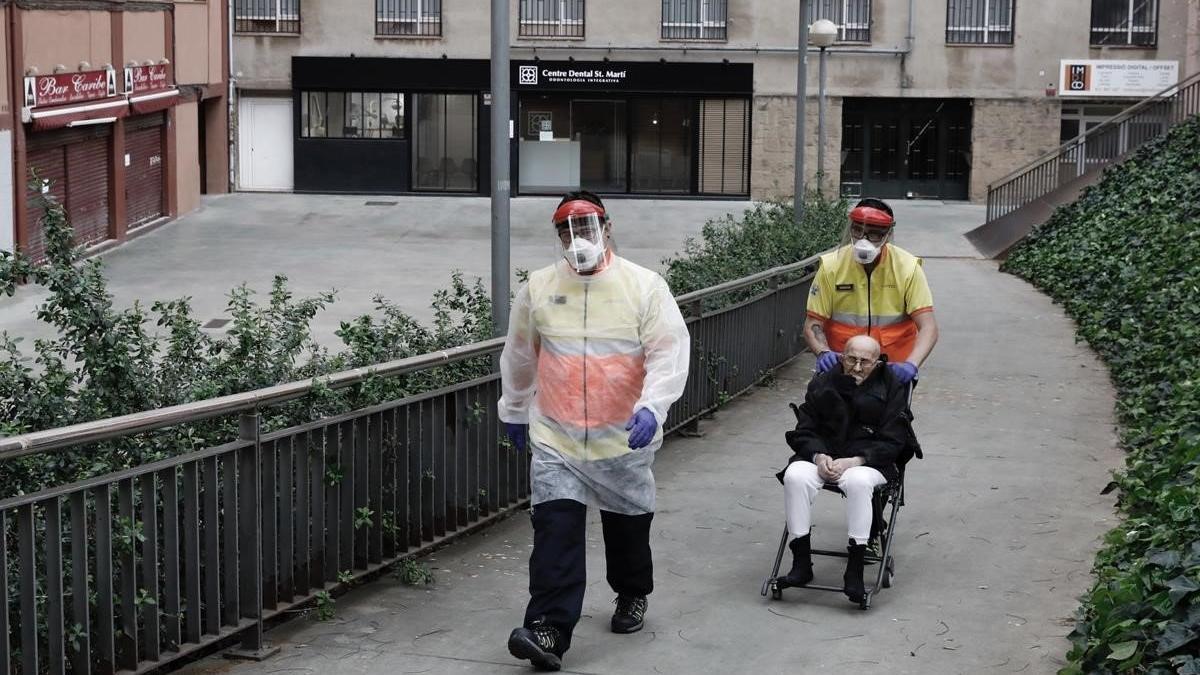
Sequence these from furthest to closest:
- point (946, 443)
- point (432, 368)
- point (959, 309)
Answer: point (959, 309)
point (946, 443)
point (432, 368)

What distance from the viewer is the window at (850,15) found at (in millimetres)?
38562

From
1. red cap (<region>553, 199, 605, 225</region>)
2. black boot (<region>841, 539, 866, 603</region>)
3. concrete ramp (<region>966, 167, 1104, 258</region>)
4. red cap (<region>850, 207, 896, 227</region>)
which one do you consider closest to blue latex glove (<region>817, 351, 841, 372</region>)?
red cap (<region>850, 207, 896, 227</region>)

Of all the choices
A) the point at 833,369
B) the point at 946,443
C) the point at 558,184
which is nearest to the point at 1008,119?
the point at 558,184

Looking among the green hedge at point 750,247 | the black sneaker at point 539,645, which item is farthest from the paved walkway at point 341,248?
the black sneaker at point 539,645

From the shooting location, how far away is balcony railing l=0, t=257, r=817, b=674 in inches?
212

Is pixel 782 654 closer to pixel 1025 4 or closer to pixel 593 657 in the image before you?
pixel 593 657

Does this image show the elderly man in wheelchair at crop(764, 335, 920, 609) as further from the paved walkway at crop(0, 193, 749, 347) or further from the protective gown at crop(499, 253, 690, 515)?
the paved walkway at crop(0, 193, 749, 347)

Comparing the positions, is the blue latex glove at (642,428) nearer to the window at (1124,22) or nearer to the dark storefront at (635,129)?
the dark storefront at (635,129)

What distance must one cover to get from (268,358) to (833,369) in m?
2.43

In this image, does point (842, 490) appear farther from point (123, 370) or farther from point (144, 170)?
point (144, 170)

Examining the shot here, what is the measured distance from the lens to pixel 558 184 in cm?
3931

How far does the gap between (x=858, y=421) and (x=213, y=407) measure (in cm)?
284

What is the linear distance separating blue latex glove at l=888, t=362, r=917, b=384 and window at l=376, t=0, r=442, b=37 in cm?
3196

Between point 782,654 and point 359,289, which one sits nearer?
point 782,654
